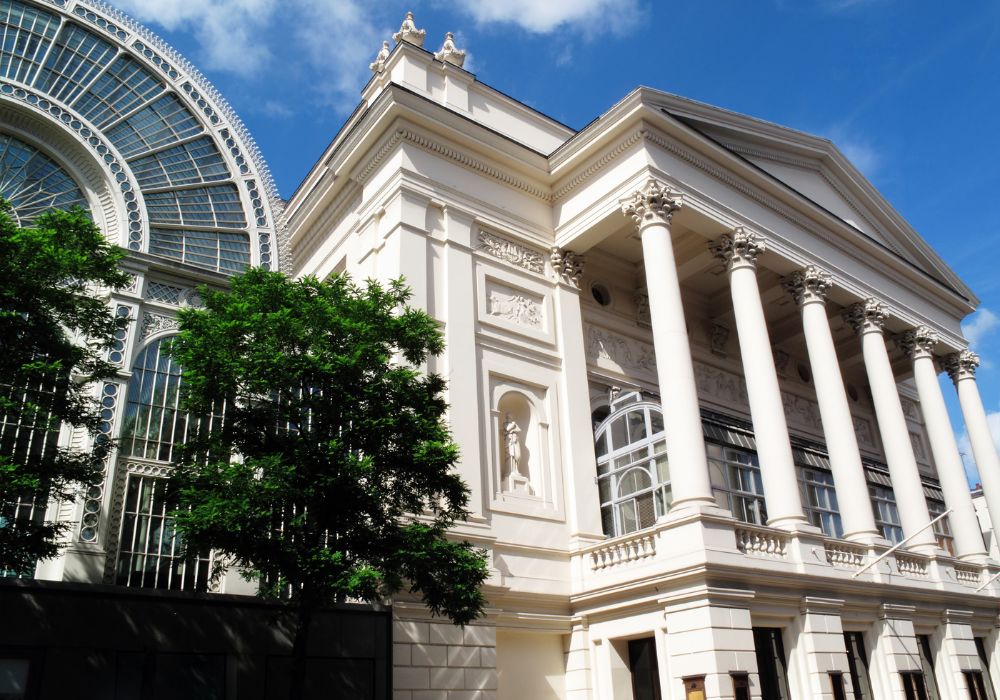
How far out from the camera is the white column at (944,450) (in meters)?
26.3

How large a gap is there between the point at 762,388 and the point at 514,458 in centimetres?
651

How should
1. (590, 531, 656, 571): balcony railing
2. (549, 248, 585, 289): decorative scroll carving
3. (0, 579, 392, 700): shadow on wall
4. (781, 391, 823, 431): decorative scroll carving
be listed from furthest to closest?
(781, 391, 823, 431): decorative scroll carving
(549, 248, 585, 289): decorative scroll carving
(590, 531, 656, 571): balcony railing
(0, 579, 392, 700): shadow on wall

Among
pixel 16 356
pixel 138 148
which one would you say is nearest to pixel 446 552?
pixel 16 356

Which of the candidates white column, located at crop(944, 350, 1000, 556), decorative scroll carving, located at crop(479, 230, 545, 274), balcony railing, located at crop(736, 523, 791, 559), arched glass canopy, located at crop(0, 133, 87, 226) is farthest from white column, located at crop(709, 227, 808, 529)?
arched glass canopy, located at crop(0, 133, 87, 226)

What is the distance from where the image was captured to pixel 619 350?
25.8 meters

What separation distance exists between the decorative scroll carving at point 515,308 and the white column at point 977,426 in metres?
17.0

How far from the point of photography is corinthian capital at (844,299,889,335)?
2762cm

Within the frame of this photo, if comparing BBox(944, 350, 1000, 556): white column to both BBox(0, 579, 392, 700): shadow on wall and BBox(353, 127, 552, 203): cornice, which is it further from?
BBox(0, 579, 392, 700): shadow on wall

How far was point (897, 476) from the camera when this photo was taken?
24953 millimetres

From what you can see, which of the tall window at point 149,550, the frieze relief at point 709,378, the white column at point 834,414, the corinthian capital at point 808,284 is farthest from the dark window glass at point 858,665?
the tall window at point 149,550

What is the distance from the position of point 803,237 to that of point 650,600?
45.3 feet

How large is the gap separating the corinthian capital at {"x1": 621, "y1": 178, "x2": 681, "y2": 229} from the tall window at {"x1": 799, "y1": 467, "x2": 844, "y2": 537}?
10407 millimetres

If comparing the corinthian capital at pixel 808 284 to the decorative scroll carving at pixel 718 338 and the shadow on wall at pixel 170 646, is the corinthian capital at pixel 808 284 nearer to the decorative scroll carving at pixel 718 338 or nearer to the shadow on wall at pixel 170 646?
the decorative scroll carving at pixel 718 338

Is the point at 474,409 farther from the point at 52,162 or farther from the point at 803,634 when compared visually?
the point at 52,162
